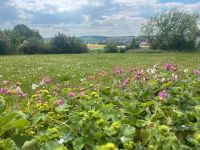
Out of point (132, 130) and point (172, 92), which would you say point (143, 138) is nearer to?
point (132, 130)

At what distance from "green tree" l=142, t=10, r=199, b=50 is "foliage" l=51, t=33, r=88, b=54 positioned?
9863 millimetres

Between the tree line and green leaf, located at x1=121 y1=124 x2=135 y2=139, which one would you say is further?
the tree line

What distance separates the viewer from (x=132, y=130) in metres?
1.51

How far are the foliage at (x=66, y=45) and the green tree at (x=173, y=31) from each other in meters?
9.86

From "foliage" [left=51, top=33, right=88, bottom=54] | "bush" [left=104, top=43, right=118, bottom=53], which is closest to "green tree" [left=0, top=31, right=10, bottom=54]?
"foliage" [left=51, top=33, right=88, bottom=54]

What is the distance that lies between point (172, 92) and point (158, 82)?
40cm

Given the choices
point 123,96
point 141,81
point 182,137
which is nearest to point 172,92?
point 123,96

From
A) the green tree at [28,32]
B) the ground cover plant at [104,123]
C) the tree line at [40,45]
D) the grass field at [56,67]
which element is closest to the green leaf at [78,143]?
the ground cover plant at [104,123]

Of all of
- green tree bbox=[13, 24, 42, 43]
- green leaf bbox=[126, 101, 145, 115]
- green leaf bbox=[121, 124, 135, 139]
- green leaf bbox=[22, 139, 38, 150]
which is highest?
green leaf bbox=[121, 124, 135, 139]

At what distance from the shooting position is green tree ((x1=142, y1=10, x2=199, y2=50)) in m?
50.8

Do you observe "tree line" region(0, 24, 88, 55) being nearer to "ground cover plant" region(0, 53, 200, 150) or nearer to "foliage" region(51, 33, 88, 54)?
"foliage" region(51, 33, 88, 54)

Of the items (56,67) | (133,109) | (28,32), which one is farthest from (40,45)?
(133,109)

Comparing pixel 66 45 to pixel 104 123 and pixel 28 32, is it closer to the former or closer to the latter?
pixel 28 32

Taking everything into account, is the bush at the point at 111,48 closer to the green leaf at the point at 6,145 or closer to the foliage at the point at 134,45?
the foliage at the point at 134,45
